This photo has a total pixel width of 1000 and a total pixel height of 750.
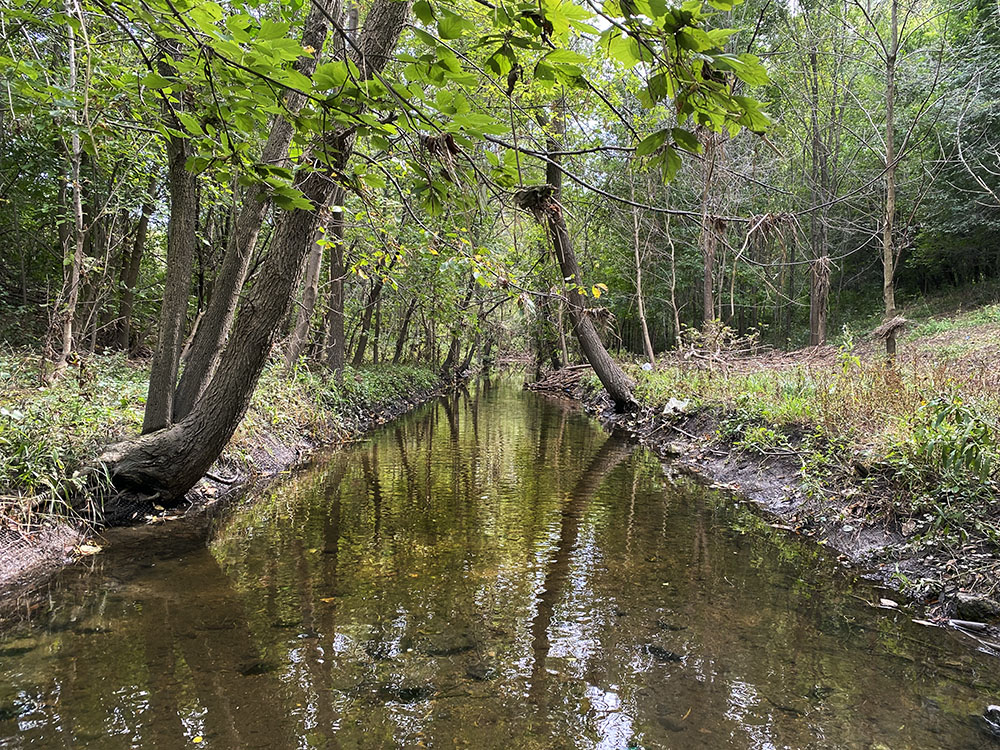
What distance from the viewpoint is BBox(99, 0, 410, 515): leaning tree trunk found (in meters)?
4.97

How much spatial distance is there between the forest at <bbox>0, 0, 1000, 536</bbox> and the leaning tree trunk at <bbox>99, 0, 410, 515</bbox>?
0.9 inches

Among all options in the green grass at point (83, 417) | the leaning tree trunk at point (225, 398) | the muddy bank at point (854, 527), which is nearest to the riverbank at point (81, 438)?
the green grass at point (83, 417)

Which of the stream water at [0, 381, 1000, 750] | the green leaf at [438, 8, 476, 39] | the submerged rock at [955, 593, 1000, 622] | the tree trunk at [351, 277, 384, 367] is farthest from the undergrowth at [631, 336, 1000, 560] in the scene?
the tree trunk at [351, 277, 384, 367]

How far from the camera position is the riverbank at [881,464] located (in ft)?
13.8

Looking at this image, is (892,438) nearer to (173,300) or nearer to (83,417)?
(173,300)

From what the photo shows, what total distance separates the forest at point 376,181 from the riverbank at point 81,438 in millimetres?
59

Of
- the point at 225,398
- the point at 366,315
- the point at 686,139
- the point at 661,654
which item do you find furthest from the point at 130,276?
the point at 686,139

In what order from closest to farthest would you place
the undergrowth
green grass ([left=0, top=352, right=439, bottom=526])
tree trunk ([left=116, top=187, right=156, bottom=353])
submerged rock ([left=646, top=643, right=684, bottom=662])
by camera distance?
submerged rock ([left=646, top=643, right=684, bottom=662]) → the undergrowth → green grass ([left=0, top=352, right=439, bottom=526]) → tree trunk ([left=116, top=187, right=156, bottom=353])

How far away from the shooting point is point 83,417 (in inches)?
225

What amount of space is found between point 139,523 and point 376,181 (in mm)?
4966

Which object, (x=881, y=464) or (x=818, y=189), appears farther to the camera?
(x=818, y=189)

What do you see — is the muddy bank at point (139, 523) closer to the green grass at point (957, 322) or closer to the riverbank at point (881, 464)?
the riverbank at point (881, 464)

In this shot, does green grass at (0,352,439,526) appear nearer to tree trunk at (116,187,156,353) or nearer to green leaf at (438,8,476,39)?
tree trunk at (116,187,156,353)

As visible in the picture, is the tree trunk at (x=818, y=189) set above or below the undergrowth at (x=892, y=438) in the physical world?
above
